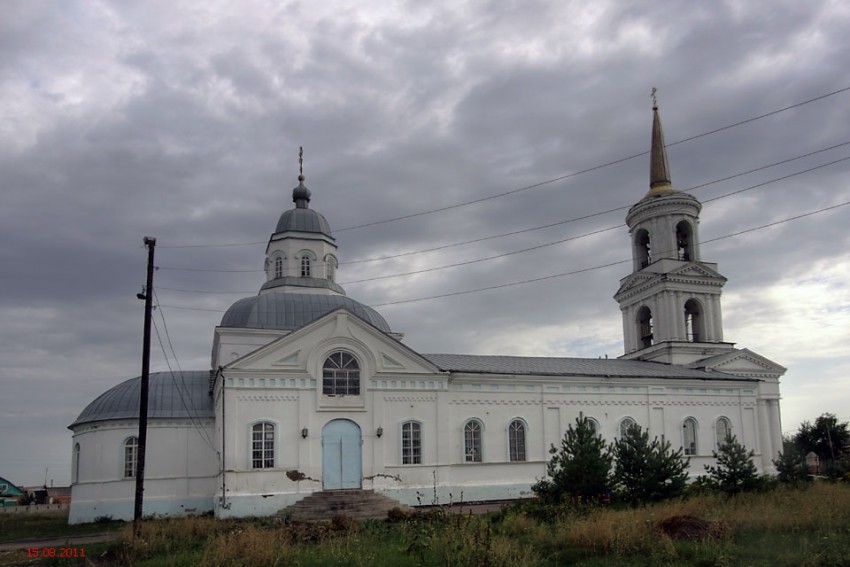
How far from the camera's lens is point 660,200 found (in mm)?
38812

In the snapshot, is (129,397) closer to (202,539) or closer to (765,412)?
(202,539)

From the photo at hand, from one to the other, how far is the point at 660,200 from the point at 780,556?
28057 mm

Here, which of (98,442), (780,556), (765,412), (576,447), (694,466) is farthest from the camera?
(765,412)

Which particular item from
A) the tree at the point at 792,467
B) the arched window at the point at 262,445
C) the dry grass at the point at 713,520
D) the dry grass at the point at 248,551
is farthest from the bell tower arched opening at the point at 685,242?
the dry grass at the point at 248,551

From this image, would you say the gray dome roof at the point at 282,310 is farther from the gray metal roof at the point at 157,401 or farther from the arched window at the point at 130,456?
the arched window at the point at 130,456

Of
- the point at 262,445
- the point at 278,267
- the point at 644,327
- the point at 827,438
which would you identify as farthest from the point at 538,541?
the point at 827,438

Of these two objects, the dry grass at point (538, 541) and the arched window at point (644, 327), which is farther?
the arched window at point (644, 327)

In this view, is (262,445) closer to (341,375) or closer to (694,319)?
(341,375)

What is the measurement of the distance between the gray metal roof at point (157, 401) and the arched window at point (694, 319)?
78.5ft

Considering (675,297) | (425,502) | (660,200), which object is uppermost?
(660,200)

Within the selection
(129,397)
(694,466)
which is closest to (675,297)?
(694,466)

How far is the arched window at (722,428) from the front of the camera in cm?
3391

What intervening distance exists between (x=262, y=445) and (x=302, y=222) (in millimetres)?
14100

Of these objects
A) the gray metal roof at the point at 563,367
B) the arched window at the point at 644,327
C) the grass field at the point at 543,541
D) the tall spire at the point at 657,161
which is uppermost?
the tall spire at the point at 657,161
